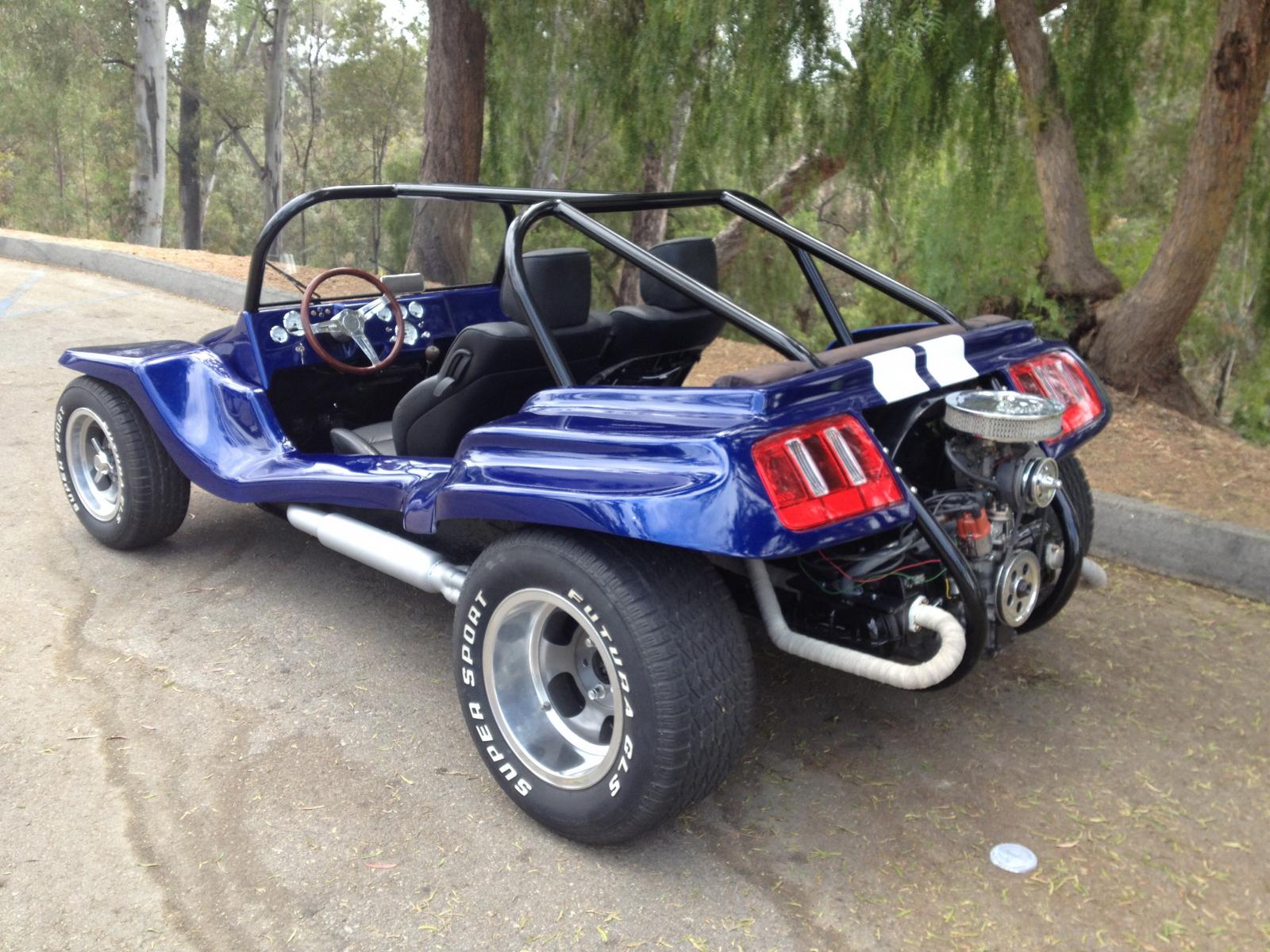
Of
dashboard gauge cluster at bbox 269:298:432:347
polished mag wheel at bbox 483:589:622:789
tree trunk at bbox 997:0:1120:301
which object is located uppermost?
tree trunk at bbox 997:0:1120:301

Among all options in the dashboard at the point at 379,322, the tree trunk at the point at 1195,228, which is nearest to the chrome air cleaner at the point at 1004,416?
the dashboard at the point at 379,322

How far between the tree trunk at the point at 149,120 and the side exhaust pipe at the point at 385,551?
19761mm

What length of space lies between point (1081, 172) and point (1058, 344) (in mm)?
4740

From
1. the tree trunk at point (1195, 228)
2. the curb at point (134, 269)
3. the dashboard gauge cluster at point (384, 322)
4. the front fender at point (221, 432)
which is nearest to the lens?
the front fender at point (221, 432)

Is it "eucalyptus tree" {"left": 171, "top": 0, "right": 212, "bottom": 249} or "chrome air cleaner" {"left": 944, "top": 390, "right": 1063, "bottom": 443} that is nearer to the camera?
"chrome air cleaner" {"left": 944, "top": 390, "right": 1063, "bottom": 443}

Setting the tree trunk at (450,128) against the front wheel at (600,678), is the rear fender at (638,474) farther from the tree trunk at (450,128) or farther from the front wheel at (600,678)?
the tree trunk at (450,128)

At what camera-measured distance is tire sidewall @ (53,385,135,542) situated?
14.0ft

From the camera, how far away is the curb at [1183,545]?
14.7 feet

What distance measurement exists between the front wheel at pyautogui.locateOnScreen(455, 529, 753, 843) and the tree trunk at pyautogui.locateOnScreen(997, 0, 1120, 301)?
17.5 feet

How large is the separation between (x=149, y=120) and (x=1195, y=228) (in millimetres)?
21190

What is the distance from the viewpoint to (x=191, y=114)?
2711 centimetres

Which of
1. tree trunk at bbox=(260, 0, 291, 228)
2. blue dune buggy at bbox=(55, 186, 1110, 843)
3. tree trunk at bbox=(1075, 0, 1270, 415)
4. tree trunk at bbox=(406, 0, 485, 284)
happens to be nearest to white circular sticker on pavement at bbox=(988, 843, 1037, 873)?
blue dune buggy at bbox=(55, 186, 1110, 843)

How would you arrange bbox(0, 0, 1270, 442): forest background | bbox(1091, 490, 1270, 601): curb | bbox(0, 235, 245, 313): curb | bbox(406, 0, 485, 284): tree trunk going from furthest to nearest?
bbox(0, 235, 245, 313): curb < bbox(406, 0, 485, 284): tree trunk < bbox(0, 0, 1270, 442): forest background < bbox(1091, 490, 1270, 601): curb

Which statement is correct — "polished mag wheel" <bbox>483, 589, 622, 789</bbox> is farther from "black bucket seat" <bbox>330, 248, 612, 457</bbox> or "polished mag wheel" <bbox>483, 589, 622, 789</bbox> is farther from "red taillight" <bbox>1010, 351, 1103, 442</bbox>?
"red taillight" <bbox>1010, 351, 1103, 442</bbox>
